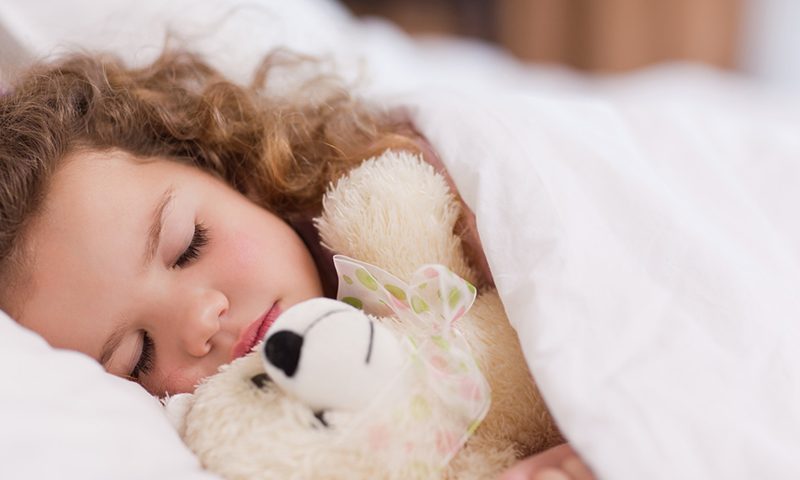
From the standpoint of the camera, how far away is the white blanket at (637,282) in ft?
1.73

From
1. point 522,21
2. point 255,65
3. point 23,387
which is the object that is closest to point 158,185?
point 23,387

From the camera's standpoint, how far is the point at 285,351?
0.54 metres

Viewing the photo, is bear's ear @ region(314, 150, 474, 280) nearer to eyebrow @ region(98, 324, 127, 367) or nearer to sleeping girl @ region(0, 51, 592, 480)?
sleeping girl @ region(0, 51, 592, 480)

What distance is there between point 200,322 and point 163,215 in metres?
0.12

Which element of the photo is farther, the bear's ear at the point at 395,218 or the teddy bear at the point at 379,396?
the bear's ear at the point at 395,218

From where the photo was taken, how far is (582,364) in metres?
0.57

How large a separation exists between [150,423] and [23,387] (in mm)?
94

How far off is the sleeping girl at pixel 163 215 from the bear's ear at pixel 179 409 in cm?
6

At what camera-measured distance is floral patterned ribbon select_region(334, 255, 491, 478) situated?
539 millimetres

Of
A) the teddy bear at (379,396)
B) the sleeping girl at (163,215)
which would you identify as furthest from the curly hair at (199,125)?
the teddy bear at (379,396)

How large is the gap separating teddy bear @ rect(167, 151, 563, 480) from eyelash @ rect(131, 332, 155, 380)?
0.10 m

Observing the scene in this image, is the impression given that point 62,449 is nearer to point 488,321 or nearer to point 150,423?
point 150,423

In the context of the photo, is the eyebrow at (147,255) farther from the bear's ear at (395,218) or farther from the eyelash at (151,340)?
the bear's ear at (395,218)

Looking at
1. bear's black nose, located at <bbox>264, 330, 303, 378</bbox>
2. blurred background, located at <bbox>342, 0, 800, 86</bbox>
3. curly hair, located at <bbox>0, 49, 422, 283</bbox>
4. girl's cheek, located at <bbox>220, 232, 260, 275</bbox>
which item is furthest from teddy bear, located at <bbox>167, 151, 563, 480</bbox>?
blurred background, located at <bbox>342, 0, 800, 86</bbox>
